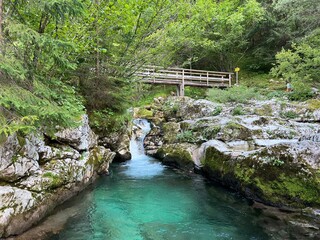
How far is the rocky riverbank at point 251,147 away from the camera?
5.77 metres

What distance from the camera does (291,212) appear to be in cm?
552

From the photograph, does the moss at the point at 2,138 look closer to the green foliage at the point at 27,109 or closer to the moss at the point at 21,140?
the green foliage at the point at 27,109

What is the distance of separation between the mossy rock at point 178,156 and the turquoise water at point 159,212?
32.2 inches

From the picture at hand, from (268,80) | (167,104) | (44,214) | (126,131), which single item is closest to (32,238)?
(44,214)

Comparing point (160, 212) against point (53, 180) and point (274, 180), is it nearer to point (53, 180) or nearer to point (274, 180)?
point (53, 180)

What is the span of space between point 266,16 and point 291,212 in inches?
737

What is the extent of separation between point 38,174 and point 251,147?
652 cm

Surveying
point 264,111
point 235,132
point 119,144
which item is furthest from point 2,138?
point 264,111

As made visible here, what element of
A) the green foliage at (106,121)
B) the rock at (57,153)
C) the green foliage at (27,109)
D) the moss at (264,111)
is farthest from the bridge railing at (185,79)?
the green foliage at (27,109)

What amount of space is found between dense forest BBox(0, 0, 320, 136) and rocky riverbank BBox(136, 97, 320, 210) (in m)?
2.73

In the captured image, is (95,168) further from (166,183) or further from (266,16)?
(266,16)

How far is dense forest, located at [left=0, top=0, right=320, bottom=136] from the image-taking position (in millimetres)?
3992

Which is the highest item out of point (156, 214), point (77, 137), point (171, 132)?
point (77, 137)

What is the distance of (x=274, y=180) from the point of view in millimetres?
5980
